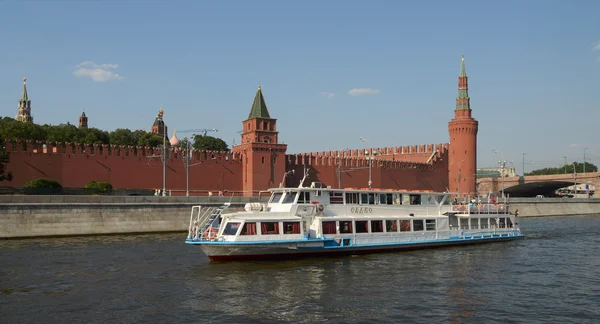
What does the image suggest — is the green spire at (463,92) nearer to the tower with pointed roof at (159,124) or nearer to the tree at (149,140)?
the tree at (149,140)

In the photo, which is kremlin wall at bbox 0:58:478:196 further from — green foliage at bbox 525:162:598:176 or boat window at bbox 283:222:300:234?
green foliage at bbox 525:162:598:176

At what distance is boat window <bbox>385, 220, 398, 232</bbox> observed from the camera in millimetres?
29516

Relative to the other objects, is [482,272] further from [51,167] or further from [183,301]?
[51,167]

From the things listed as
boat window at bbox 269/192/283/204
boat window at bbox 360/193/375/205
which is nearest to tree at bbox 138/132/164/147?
boat window at bbox 269/192/283/204

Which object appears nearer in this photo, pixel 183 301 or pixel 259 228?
pixel 183 301

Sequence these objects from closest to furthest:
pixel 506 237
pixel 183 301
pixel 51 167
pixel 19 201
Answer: pixel 183 301
pixel 19 201
pixel 506 237
pixel 51 167

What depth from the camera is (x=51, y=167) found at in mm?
40625

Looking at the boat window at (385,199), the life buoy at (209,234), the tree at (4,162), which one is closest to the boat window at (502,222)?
the boat window at (385,199)

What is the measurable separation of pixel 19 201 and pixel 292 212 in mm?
15882

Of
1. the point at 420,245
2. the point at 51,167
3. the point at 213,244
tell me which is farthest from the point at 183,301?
the point at 51,167

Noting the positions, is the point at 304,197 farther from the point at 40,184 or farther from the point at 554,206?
the point at 554,206

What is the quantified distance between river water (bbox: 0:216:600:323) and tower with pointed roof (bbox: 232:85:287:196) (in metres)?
21.5

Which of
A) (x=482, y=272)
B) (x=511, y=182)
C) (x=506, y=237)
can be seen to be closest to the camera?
(x=482, y=272)

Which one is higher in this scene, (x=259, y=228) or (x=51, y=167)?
(x=51, y=167)
